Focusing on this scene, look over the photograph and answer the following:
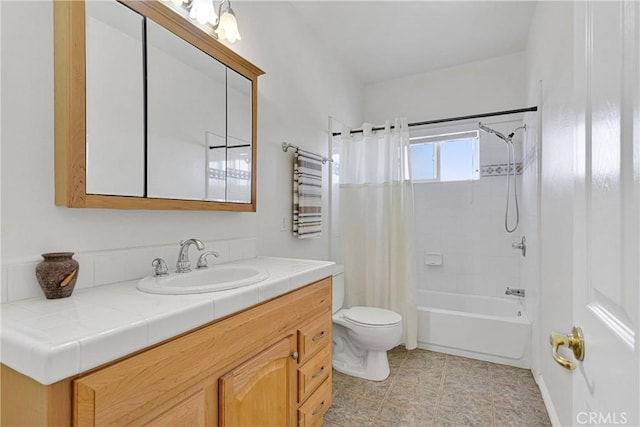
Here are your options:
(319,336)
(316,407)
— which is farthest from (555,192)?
(316,407)

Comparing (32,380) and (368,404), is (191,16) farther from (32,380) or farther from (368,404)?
(368,404)

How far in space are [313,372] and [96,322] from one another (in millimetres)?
1077

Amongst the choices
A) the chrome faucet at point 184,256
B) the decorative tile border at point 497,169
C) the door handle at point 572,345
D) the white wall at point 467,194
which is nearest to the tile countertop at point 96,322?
the chrome faucet at point 184,256

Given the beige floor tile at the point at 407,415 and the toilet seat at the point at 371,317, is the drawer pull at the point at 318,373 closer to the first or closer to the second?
the beige floor tile at the point at 407,415

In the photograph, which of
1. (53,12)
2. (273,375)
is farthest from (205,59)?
(273,375)

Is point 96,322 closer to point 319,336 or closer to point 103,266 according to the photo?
point 103,266

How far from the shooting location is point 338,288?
2584mm

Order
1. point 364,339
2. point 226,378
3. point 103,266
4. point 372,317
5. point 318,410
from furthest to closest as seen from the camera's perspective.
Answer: point 372,317, point 364,339, point 318,410, point 103,266, point 226,378

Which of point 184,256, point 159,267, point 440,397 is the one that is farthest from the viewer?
point 440,397

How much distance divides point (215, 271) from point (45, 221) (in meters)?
0.67

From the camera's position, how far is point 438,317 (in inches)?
106

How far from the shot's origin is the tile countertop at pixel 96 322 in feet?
2.13

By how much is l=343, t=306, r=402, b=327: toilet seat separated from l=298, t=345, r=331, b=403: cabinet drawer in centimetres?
55

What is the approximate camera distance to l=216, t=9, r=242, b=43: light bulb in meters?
1.61
